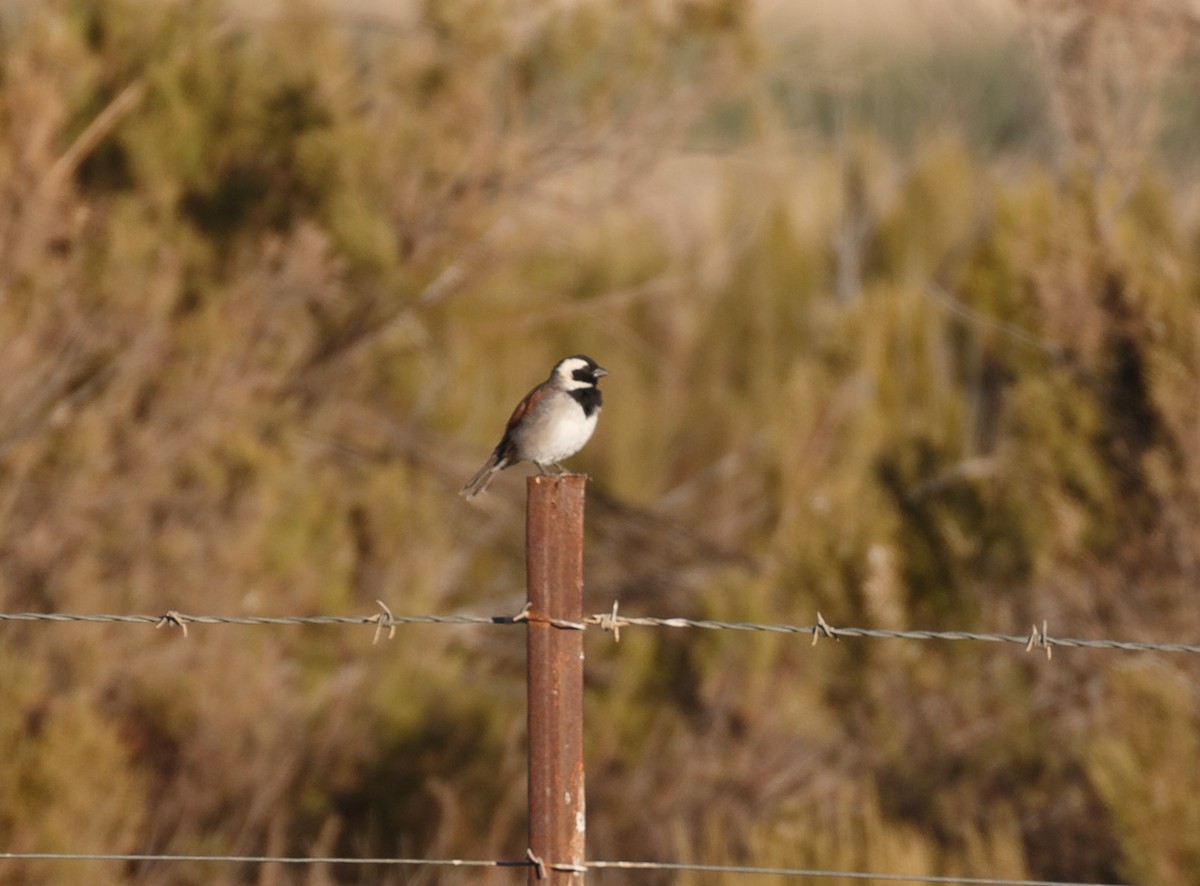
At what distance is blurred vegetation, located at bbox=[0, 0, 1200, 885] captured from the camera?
7328 mm

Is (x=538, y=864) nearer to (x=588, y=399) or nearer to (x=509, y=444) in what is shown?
(x=588, y=399)

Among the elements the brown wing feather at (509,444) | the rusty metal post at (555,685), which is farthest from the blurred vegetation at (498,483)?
the rusty metal post at (555,685)

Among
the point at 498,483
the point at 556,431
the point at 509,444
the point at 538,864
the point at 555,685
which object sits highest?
the point at 498,483

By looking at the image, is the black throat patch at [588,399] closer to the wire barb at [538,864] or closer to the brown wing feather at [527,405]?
the brown wing feather at [527,405]

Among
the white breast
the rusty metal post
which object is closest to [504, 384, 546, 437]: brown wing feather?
the white breast

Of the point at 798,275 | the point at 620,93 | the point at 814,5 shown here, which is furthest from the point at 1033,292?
the point at 798,275

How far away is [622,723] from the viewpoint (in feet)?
31.4

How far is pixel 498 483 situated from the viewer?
9.94m

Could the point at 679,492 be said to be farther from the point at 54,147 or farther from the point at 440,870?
the point at 54,147

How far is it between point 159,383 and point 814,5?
14.4ft

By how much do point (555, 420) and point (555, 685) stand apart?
2.86 m

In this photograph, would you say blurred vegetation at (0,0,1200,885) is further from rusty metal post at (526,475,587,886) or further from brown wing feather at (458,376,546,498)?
rusty metal post at (526,475,587,886)

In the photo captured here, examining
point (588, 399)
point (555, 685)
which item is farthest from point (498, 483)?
point (555, 685)

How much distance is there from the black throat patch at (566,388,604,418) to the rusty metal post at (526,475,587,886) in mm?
2822
